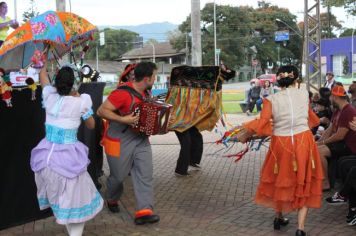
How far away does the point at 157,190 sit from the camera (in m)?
7.48

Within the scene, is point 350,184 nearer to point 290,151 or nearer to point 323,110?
point 290,151

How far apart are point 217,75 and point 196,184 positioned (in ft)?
5.99

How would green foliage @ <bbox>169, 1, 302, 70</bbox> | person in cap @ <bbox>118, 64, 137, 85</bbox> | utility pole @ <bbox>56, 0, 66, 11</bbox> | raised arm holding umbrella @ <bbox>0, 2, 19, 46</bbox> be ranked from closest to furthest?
person in cap @ <bbox>118, 64, 137, 85</bbox>, raised arm holding umbrella @ <bbox>0, 2, 19, 46</bbox>, utility pole @ <bbox>56, 0, 66, 11</bbox>, green foliage @ <bbox>169, 1, 302, 70</bbox>

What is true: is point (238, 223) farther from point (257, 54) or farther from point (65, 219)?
point (257, 54)

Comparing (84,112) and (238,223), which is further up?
Answer: (84,112)

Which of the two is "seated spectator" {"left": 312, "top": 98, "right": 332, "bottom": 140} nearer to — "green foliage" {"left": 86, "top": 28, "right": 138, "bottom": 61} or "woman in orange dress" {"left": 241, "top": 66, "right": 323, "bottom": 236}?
"woman in orange dress" {"left": 241, "top": 66, "right": 323, "bottom": 236}

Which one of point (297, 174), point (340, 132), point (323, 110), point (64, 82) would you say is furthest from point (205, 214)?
point (323, 110)

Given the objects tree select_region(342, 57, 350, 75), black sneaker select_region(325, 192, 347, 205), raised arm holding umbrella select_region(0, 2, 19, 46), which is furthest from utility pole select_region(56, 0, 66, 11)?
tree select_region(342, 57, 350, 75)

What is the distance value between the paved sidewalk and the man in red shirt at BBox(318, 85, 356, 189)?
759 millimetres

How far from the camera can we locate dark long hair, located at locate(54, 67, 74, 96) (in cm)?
458

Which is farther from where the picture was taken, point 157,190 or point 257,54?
point 257,54

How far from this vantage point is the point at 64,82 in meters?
4.58

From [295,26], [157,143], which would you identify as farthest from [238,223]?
[295,26]

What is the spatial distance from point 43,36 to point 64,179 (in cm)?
189
